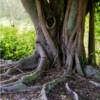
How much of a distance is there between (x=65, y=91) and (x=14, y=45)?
542 cm

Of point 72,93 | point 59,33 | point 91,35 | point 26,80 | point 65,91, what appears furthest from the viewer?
point 91,35

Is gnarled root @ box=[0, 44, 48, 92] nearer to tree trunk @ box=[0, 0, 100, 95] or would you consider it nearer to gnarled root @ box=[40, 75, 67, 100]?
tree trunk @ box=[0, 0, 100, 95]

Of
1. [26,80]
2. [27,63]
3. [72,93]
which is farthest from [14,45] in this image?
[72,93]

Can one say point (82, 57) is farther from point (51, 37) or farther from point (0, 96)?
point (0, 96)

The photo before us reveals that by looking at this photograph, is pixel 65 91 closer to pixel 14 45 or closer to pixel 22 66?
pixel 22 66

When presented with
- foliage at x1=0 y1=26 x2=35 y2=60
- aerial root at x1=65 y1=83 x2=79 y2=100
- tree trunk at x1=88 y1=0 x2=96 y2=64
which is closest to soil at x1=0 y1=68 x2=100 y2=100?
aerial root at x1=65 y1=83 x2=79 y2=100

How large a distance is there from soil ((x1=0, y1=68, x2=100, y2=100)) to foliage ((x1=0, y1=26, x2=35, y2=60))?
14.6 ft

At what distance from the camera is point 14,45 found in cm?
1044

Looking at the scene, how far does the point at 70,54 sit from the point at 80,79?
0.61 meters

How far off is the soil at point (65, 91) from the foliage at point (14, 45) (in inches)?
175

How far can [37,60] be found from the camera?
21.7ft

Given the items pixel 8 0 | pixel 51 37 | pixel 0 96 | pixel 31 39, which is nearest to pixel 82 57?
pixel 51 37

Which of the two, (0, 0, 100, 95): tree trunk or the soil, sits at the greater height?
(0, 0, 100, 95): tree trunk

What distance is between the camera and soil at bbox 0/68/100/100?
5.13 m
